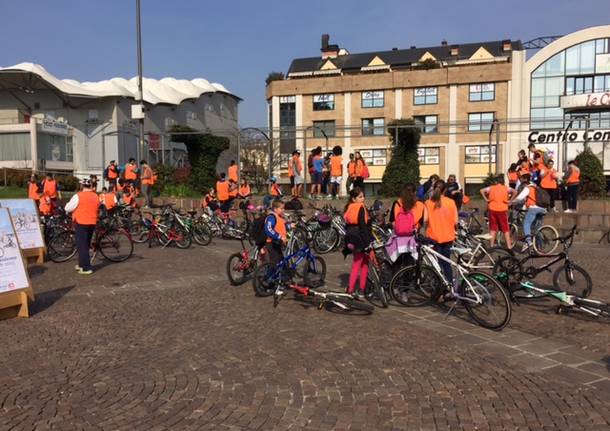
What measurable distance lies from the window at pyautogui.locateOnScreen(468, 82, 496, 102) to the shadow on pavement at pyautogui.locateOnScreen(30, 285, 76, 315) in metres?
49.3

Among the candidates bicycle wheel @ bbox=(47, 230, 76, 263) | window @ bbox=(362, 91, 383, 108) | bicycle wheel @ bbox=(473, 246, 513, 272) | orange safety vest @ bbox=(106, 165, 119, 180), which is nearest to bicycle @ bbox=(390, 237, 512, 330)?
bicycle wheel @ bbox=(473, 246, 513, 272)

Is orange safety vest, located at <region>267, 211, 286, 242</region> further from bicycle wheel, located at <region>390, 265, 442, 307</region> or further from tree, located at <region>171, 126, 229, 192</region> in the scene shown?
tree, located at <region>171, 126, 229, 192</region>

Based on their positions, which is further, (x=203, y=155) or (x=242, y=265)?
(x=203, y=155)

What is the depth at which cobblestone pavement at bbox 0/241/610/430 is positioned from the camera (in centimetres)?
403

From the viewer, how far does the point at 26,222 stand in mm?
11414

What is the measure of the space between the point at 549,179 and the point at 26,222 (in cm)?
1252

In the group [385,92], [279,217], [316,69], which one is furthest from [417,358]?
[316,69]

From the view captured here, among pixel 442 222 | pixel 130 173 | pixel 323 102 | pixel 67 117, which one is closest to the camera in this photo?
pixel 442 222

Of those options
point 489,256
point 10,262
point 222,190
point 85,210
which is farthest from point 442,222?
point 222,190

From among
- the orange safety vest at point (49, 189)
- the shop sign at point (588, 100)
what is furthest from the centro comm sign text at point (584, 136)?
the shop sign at point (588, 100)

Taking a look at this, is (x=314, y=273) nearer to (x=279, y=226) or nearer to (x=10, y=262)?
(x=279, y=226)

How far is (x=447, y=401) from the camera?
14.0ft

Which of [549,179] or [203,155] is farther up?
[203,155]

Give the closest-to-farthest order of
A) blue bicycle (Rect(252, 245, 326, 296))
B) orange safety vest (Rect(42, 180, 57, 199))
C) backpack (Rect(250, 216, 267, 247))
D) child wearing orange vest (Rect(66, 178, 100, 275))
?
blue bicycle (Rect(252, 245, 326, 296)) → backpack (Rect(250, 216, 267, 247)) → child wearing orange vest (Rect(66, 178, 100, 275)) → orange safety vest (Rect(42, 180, 57, 199))
